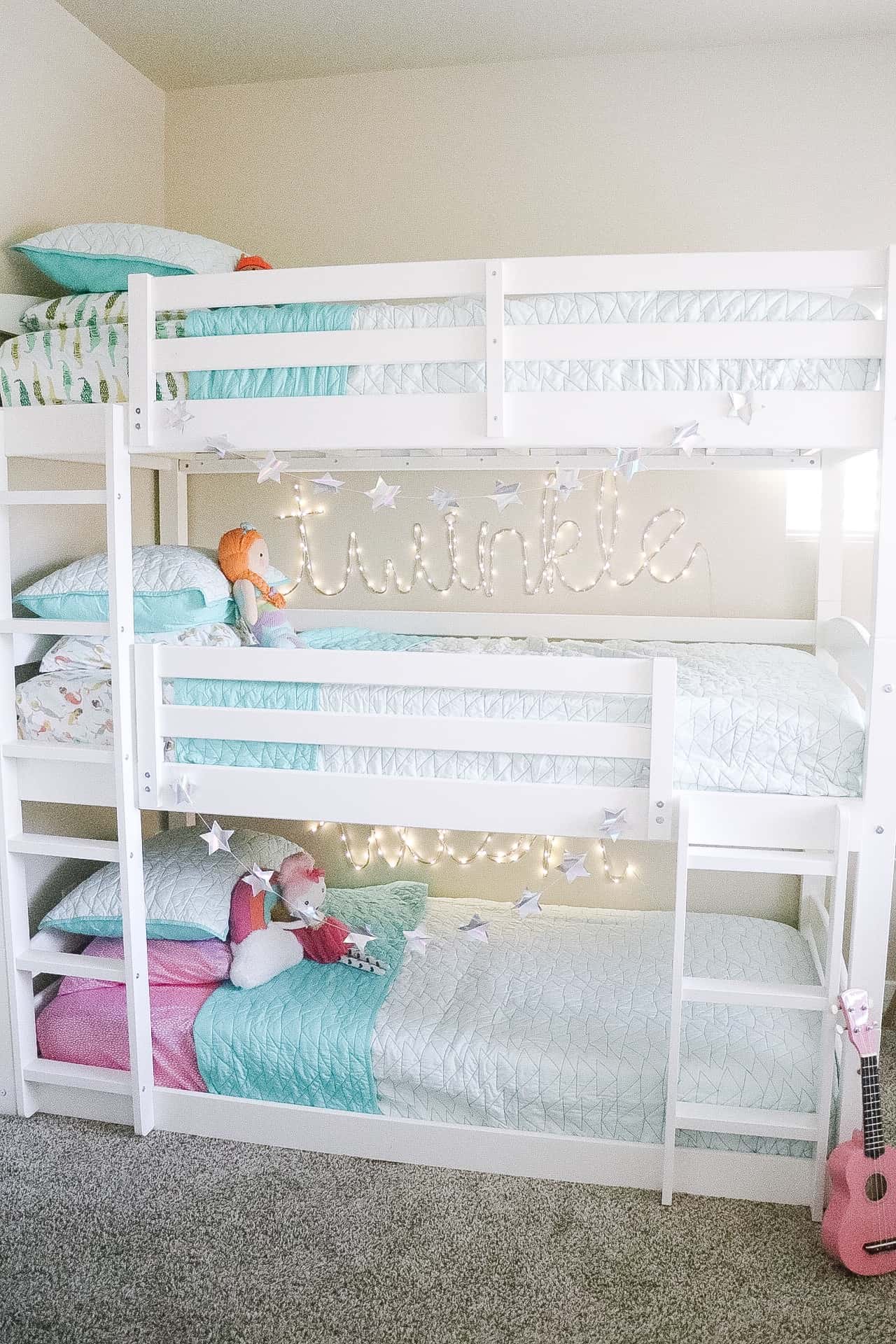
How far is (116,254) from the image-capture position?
238 centimetres

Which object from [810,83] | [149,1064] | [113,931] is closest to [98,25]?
[810,83]

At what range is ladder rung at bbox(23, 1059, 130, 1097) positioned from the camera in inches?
96.3

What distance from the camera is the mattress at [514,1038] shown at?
7.30 ft

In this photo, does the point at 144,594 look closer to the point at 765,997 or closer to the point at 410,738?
the point at 410,738

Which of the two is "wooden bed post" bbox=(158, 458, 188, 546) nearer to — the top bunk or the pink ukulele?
the top bunk

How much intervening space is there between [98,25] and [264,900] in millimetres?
2437

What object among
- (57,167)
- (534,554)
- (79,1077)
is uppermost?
(57,167)

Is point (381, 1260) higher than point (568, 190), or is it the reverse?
point (568, 190)

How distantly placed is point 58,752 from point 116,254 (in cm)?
115

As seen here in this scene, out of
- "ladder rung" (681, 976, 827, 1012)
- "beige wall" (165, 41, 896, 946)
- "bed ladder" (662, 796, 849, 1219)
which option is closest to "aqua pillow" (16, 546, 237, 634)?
"beige wall" (165, 41, 896, 946)

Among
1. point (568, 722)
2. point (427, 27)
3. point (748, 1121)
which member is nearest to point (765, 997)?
point (748, 1121)

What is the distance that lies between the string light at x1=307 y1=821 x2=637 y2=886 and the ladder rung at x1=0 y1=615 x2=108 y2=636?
1.05 meters

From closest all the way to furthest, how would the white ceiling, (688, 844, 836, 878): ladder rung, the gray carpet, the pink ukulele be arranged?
the gray carpet → the pink ukulele → (688, 844, 836, 878): ladder rung → the white ceiling

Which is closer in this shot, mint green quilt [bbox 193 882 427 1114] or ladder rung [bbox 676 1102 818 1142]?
ladder rung [bbox 676 1102 818 1142]
